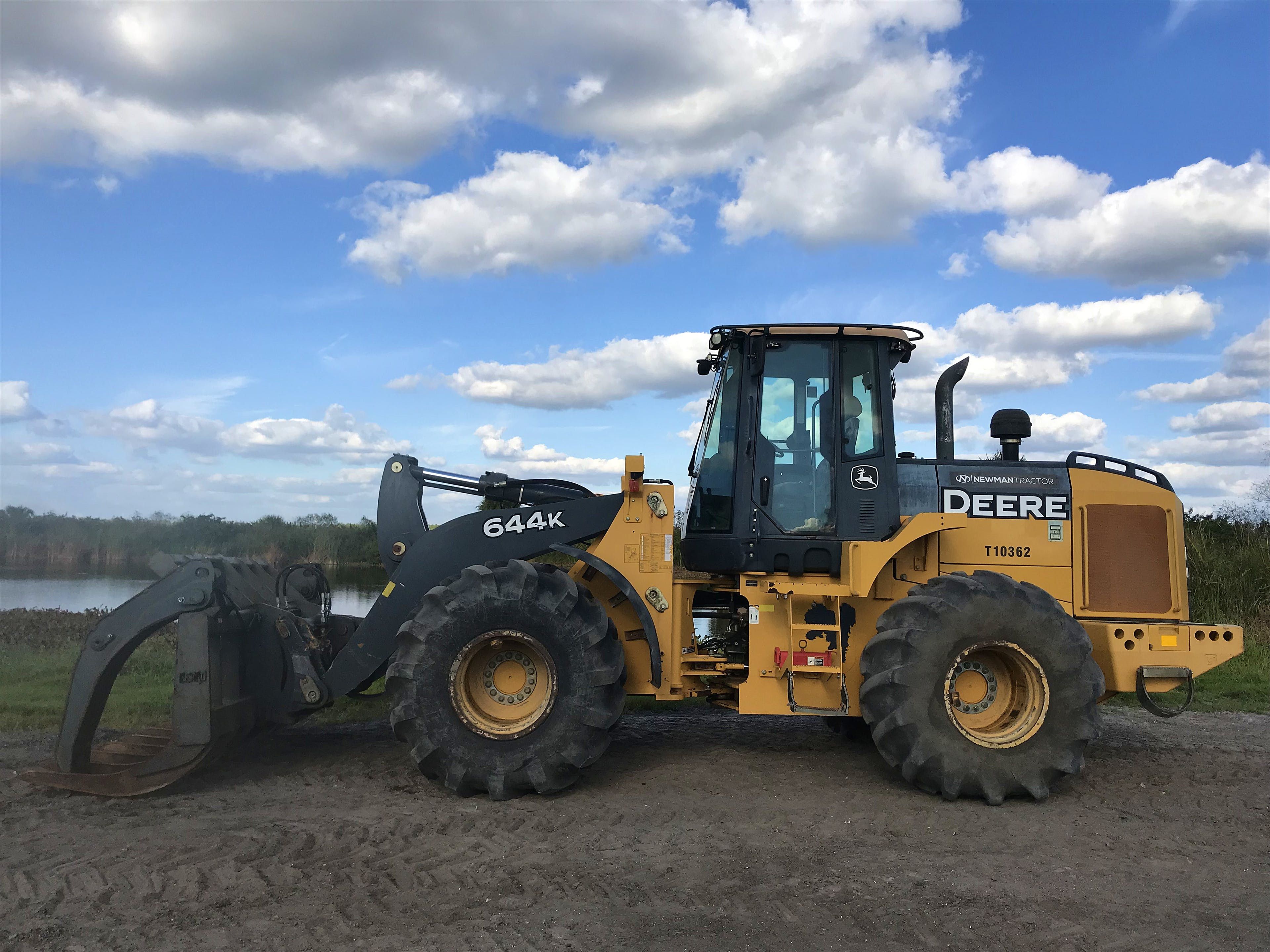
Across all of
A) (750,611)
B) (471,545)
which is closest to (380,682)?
(471,545)

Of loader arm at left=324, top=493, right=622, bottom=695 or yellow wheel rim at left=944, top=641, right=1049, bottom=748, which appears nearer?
yellow wheel rim at left=944, top=641, right=1049, bottom=748

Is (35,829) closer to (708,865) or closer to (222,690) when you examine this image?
(222,690)

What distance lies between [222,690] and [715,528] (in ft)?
11.8

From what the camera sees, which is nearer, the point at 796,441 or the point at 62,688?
the point at 796,441

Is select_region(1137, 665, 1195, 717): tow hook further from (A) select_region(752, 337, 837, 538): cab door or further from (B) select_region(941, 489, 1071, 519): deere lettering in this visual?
(A) select_region(752, 337, 837, 538): cab door

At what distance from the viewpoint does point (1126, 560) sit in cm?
676

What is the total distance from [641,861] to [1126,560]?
4.39 meters

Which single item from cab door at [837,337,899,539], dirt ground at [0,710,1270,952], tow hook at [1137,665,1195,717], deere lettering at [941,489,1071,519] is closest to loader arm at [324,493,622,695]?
dirt ground at [0,710,1270,952]

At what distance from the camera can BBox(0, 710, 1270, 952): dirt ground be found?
12.9ft

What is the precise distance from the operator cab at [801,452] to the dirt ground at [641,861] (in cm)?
163

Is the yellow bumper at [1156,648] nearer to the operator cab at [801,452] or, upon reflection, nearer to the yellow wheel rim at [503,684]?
the operator cab at [801,452]

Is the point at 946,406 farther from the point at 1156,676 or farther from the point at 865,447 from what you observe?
the point at 1156,676

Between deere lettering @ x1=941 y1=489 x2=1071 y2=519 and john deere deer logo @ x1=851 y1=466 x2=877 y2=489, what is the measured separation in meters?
0.56

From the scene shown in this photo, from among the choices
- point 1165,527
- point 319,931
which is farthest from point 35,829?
point 1165,527
